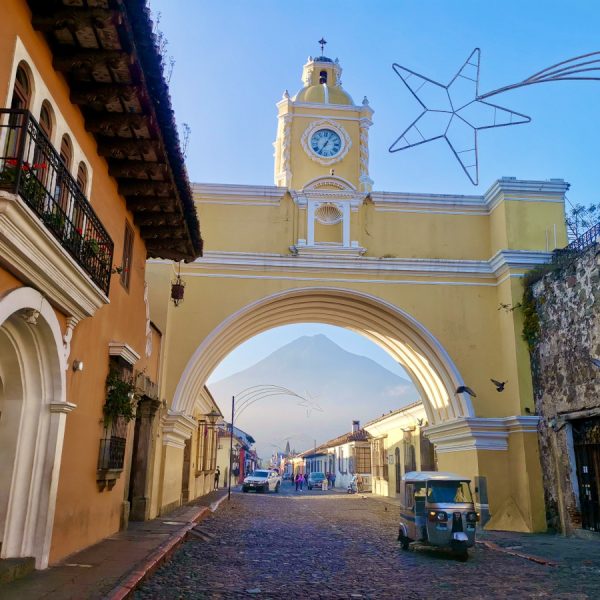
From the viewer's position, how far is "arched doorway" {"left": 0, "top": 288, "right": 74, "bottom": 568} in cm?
634

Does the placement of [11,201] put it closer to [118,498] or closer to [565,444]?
Answer: [118,498]

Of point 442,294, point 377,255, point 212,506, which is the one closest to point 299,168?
point 377,255

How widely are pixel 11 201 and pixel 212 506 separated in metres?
15.7

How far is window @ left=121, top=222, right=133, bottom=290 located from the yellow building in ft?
19.2

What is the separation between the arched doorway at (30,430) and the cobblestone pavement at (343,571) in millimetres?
1276

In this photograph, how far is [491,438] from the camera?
16141mm

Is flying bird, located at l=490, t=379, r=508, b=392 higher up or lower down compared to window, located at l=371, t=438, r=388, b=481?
higher up

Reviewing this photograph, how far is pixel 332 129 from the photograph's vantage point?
19203 millimetres

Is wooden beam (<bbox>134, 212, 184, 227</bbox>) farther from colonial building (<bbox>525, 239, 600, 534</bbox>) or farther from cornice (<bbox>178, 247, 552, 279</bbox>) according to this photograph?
colonial building (<bbox>525, 239, 600, 534</bbox>)

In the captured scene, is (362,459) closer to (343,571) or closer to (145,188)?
(343,571)

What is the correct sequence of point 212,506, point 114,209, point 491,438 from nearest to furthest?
1. point 114,209
2. point 491,438
3. point 212,506

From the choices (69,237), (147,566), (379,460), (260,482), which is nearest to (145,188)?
(69,237)

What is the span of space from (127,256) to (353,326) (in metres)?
11.1

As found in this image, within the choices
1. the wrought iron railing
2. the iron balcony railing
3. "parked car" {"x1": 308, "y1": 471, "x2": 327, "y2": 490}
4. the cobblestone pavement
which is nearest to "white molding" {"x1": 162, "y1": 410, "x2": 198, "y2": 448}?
the cobblestone pavement
